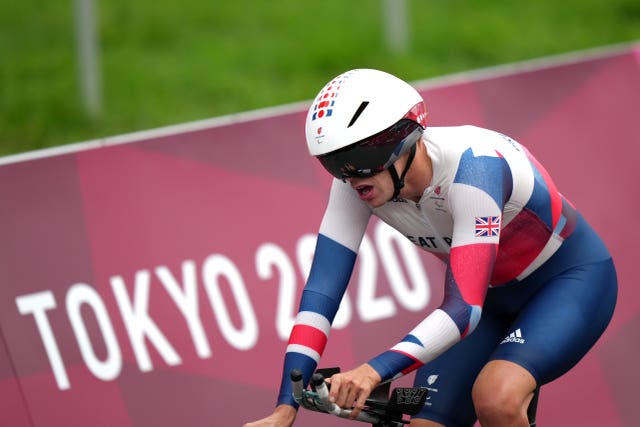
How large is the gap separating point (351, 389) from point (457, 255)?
2.31 ft

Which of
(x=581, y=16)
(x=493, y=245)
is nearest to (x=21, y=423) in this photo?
(x=493, y=245)

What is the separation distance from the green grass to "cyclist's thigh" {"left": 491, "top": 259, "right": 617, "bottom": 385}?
221 inches

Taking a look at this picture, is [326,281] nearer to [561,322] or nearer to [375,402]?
[375,402]

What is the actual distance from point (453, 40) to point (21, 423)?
723cm

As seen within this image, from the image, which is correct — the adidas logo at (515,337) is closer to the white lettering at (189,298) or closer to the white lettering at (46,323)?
the white lettering at (189,298)

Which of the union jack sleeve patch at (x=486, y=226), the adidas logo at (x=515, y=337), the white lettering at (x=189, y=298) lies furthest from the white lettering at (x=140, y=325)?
the union jack sleeve patch at (x=486, y=226)

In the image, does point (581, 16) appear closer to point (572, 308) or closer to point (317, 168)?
point (317, 168)

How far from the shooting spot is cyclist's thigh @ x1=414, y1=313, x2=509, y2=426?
499 centimetres

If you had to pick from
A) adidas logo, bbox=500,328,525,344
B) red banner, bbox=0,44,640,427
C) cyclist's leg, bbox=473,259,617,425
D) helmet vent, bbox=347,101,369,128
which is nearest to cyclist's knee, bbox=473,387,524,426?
cyclist's leg, bbox=473,259,617,425

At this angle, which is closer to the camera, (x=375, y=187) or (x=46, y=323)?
(x=375, y=187)

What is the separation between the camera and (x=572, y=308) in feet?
16.2

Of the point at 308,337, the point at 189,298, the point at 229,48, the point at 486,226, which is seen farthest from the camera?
the point at 229,48

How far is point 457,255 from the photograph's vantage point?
4.48 metres

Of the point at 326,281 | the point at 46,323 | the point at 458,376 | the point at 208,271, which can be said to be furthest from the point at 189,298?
the point at 458,376
